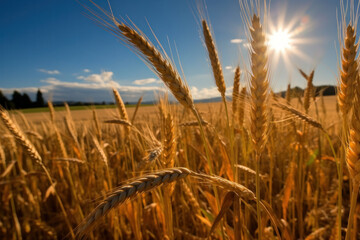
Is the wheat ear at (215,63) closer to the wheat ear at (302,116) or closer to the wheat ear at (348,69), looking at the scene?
the wheat ear at (302,116)

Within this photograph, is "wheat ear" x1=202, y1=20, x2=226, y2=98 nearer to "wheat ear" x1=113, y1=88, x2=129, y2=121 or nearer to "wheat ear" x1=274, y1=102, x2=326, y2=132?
"wheat ear" x1=274, y1=102, x2=326, y2=132

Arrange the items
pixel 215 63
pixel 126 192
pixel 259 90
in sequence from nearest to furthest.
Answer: pixel 126 192
pixel 259 90
pixel 215 63

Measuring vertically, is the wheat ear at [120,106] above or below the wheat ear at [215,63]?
below

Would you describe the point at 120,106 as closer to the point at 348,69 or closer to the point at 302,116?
the point at 302,116

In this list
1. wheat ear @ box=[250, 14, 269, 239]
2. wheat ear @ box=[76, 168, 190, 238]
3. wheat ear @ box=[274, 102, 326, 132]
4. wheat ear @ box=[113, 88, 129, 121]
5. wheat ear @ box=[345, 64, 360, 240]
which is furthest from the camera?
wheat ear @ box=[113, 88, 129, 121]

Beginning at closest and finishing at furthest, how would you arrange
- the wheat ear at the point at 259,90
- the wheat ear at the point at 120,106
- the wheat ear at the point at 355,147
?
the wheat ear at the point at 355,147, the wheat ear at the point at 259,90, the wheat ear at the point at 120,106

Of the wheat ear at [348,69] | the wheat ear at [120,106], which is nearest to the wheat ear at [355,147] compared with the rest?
the wheat ear at [348,69]

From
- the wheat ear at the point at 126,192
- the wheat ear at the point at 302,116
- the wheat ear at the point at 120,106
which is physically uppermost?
the wheat ear at the point at 120,106

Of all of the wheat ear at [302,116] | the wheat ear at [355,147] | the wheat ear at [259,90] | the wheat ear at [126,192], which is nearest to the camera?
the wheat ear at [126,192]

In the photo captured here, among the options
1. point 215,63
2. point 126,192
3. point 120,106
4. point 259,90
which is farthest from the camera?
point 120,106

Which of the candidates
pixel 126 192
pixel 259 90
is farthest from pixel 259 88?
pixel 126 192

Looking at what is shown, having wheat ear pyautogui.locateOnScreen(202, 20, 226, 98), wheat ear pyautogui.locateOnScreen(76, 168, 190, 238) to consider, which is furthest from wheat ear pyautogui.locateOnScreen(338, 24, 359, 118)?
wheat ear pyautogui.locateOnScreen(76, 168, 190, 238)

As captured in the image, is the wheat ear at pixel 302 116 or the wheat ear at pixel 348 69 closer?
the wheat ear at pixel 348 69

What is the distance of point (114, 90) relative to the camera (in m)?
2.22
